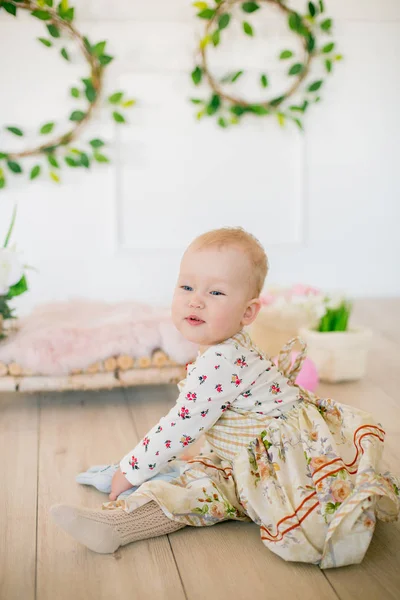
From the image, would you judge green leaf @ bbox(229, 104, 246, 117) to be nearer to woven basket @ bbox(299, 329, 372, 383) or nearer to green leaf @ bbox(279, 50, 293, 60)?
green leaf @ bbox(279, 50, 293, 60)

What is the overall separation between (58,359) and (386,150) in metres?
2.54

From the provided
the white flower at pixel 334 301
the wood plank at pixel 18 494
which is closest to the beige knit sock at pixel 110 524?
the wood plank at pixel 18 494

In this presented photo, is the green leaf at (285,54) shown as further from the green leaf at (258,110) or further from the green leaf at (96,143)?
the green leaf at (96,143)

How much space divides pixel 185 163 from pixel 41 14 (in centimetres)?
102

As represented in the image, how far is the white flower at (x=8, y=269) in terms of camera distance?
2090 mm

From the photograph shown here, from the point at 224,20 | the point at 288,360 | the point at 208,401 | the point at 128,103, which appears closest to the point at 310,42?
the point at 224,20

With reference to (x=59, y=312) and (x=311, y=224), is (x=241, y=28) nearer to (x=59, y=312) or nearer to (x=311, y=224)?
(x=311, y=224)

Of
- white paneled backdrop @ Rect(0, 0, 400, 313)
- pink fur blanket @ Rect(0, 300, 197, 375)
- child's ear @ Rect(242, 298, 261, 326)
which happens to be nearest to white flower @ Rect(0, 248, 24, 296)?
pink fur blanket @ Rect(0, 300, 197, 375)

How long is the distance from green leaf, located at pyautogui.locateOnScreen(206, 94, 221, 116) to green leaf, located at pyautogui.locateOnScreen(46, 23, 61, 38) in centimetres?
83

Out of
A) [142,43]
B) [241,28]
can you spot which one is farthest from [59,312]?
[241,28]

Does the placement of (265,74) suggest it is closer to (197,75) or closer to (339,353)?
(197,75)

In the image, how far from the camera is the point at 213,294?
1503 mm

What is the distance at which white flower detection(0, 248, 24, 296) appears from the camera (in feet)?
6.86

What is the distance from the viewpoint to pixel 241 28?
12.0 feet
